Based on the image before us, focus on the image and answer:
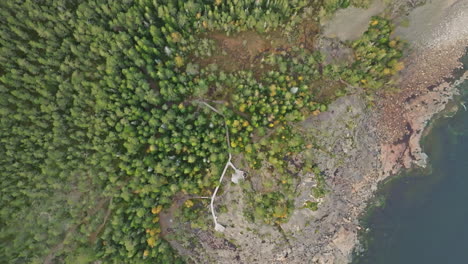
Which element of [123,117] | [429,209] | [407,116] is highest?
[407,116]

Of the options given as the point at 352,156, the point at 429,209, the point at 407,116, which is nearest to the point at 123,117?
the point at 352,156

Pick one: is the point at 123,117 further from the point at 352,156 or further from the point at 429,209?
the point at 429,209

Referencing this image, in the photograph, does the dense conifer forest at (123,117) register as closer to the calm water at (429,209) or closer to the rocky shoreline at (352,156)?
the rocky shoreline at (352,156)

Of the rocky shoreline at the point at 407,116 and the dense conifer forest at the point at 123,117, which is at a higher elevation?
the rocky shoreline at the point at 407,116

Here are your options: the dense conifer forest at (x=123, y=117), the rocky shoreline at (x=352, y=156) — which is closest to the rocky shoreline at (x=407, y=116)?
the rocky shoreline at (x=352, y=156)

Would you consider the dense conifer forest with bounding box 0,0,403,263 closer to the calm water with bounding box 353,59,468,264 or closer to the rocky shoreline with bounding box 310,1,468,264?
the rocky shoreline with bounding box 310,1,468,264

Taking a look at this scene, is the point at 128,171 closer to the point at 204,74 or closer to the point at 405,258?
the point at 204,74
